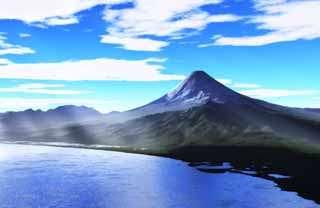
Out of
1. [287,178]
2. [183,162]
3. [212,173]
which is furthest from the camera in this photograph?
[183,162]

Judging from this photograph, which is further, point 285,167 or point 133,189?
point 285,167

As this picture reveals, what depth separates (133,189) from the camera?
107 metres

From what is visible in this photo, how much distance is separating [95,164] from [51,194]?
6579cm

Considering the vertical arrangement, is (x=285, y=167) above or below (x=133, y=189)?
above

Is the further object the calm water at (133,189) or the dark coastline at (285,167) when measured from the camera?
the dark coastline at (285,167)

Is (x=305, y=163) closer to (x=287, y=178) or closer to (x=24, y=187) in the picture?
(x=287, y=178)

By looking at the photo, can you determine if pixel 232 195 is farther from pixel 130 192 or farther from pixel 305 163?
pixel 305 163

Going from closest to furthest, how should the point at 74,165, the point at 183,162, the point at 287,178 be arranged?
the point at 287,178
the point at 74,165
the point at 183,162

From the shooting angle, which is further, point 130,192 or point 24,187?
point 24,187

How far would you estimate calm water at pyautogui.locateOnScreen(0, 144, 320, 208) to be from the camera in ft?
293

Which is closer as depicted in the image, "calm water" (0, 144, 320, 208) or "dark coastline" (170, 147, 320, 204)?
"calm water" (0, 144, 320, 208)

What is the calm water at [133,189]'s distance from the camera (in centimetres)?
8931

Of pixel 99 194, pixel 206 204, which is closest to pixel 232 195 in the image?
pixel 206 204

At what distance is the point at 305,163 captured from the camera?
167 meters
